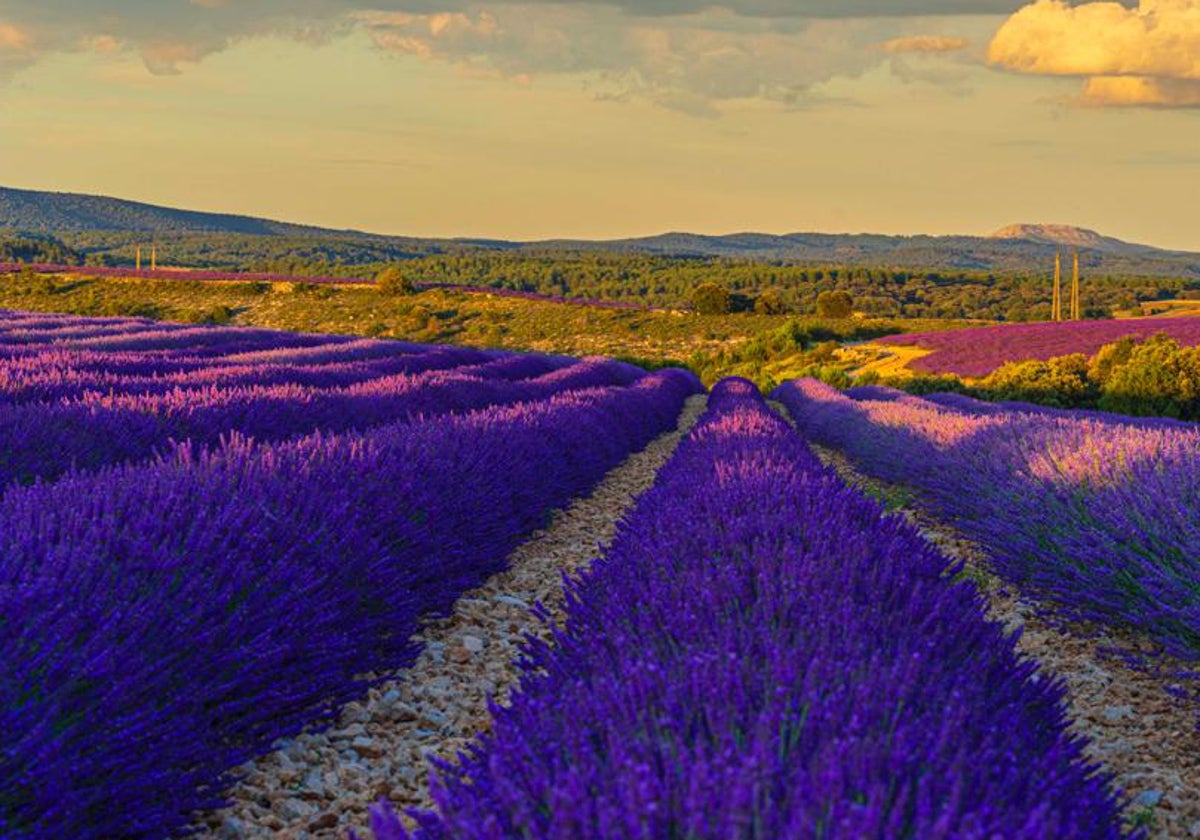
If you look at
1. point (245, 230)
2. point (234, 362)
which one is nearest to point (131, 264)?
point (245, 230)

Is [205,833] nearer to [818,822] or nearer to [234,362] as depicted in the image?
[818,822]

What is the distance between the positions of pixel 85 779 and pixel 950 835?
1.83m

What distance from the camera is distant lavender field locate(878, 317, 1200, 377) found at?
72.3 feet

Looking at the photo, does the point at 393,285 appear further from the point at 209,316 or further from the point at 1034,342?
the point at 1034,342

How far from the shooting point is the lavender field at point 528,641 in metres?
1.57

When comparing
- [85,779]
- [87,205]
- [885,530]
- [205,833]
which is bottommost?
[205,833]

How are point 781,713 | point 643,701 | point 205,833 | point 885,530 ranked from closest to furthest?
point 781,713, point 643,701, point 205,833, point 885,530

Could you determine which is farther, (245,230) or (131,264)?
(245,230)

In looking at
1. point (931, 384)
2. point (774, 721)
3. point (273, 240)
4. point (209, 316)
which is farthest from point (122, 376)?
point (273, 240)

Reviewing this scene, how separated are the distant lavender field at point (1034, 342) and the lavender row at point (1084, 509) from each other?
14011 millimetres

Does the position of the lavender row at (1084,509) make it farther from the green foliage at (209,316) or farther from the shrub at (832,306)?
the shrub at (832,306)

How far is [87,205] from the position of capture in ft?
506

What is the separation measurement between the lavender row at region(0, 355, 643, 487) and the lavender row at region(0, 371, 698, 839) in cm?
67

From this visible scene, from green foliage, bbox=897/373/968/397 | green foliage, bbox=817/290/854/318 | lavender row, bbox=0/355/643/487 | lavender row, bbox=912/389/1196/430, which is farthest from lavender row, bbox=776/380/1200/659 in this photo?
green foliage, bbox=817/290/854/318
